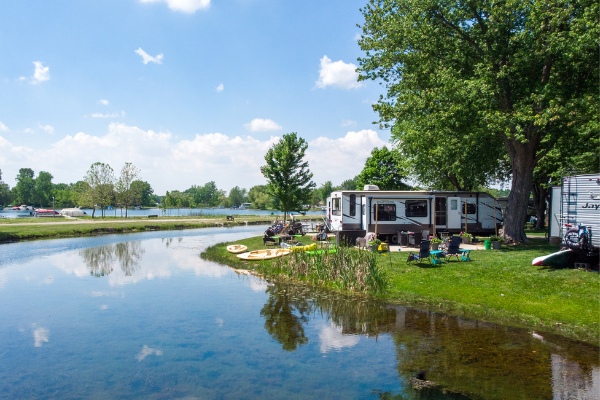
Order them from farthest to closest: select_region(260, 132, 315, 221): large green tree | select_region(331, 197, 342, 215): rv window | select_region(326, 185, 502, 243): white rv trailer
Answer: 1. select_region(260, 132, 315, 221): large green tree
2. select_region(331, 197, 342, 215): rv window
3. select_region(326, 185, 502, 243): white rv trailer

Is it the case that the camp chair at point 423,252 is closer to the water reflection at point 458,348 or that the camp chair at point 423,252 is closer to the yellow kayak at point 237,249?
the water reflection at point 458,348

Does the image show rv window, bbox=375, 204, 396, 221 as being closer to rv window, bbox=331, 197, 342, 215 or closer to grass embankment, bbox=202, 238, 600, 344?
rv window, bbox=331, 197, 342, 215

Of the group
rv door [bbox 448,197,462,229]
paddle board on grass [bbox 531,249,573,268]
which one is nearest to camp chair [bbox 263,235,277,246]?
rv door [bbox 448,197,462,229]

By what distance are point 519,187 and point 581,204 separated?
21.2 ft

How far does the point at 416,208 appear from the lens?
70.2ft

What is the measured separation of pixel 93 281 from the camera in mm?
14445

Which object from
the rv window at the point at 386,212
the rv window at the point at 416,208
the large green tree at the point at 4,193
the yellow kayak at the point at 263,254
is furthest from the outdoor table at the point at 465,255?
the large green tree at the point at 4,193

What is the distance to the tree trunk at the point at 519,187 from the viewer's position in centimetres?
1781

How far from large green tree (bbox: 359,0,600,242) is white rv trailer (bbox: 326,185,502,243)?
329cm

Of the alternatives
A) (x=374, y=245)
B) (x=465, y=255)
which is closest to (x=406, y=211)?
(x=374, y=245)

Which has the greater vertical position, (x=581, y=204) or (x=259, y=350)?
(x=581, y=204)

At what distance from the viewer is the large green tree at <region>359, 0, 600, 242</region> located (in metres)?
14.4

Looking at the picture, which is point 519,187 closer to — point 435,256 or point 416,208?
point 416,208

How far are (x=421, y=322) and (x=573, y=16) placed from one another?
14.4 meters
